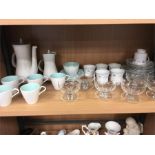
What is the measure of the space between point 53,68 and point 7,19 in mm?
370

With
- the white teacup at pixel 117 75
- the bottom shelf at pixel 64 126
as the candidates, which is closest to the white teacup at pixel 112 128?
the bottom shelf at pixel 64 126

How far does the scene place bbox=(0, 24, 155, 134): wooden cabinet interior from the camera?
1.15 meters

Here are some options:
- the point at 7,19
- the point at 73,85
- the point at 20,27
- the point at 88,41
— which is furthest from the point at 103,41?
the point at 7,19

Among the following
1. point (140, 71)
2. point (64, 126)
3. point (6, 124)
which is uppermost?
point (140, 71)

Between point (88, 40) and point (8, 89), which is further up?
point (88, 40)

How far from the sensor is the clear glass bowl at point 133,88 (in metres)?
0.97

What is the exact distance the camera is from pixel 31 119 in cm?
135

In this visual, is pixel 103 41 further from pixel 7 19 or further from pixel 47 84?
pixel 7 19

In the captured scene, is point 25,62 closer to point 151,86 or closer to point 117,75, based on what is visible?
point 117,75

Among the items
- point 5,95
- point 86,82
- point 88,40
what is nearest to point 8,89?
point 5,95

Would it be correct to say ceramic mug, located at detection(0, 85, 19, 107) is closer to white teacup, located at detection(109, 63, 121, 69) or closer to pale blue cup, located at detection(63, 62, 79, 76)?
pale blue cup, located at detection(63, 62, 79, 76)

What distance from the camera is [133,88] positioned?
3.37 feet

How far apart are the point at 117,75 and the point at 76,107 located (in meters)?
0.29

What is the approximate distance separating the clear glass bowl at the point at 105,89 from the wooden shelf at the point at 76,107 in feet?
0.09
